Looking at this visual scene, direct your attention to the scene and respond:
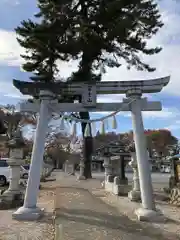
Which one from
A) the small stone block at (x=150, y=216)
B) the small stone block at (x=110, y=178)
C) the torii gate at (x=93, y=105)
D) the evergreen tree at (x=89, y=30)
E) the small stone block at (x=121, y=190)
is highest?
the evergreen tree at (x=89, y=30)

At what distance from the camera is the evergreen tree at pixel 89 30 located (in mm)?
14719

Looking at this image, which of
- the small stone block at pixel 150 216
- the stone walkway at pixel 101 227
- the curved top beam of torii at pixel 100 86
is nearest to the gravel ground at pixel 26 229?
the stone walkway at pixel 101 227

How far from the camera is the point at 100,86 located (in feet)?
25.7

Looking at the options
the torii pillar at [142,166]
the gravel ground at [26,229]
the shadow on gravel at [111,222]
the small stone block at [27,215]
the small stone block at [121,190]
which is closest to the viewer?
the gravel ground at [26,229]

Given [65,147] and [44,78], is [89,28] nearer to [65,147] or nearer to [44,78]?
[44,78]

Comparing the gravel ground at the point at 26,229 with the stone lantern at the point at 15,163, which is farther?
the stone lantern at the point at 15,163

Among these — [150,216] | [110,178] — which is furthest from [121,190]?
[150,216]

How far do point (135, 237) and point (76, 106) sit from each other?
12.8 feet

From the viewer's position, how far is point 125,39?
15438mm

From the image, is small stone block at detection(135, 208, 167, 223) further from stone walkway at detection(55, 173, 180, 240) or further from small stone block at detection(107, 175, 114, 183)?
small stone block at detection(107, 175, 114, 183)

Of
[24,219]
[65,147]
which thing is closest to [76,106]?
[24,219]

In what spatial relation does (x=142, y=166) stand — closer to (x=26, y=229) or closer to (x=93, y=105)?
(x=93, y=105)

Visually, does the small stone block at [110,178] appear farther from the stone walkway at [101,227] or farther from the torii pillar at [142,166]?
the torii pillar at [142,166]

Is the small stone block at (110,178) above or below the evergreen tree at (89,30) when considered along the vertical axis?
below
